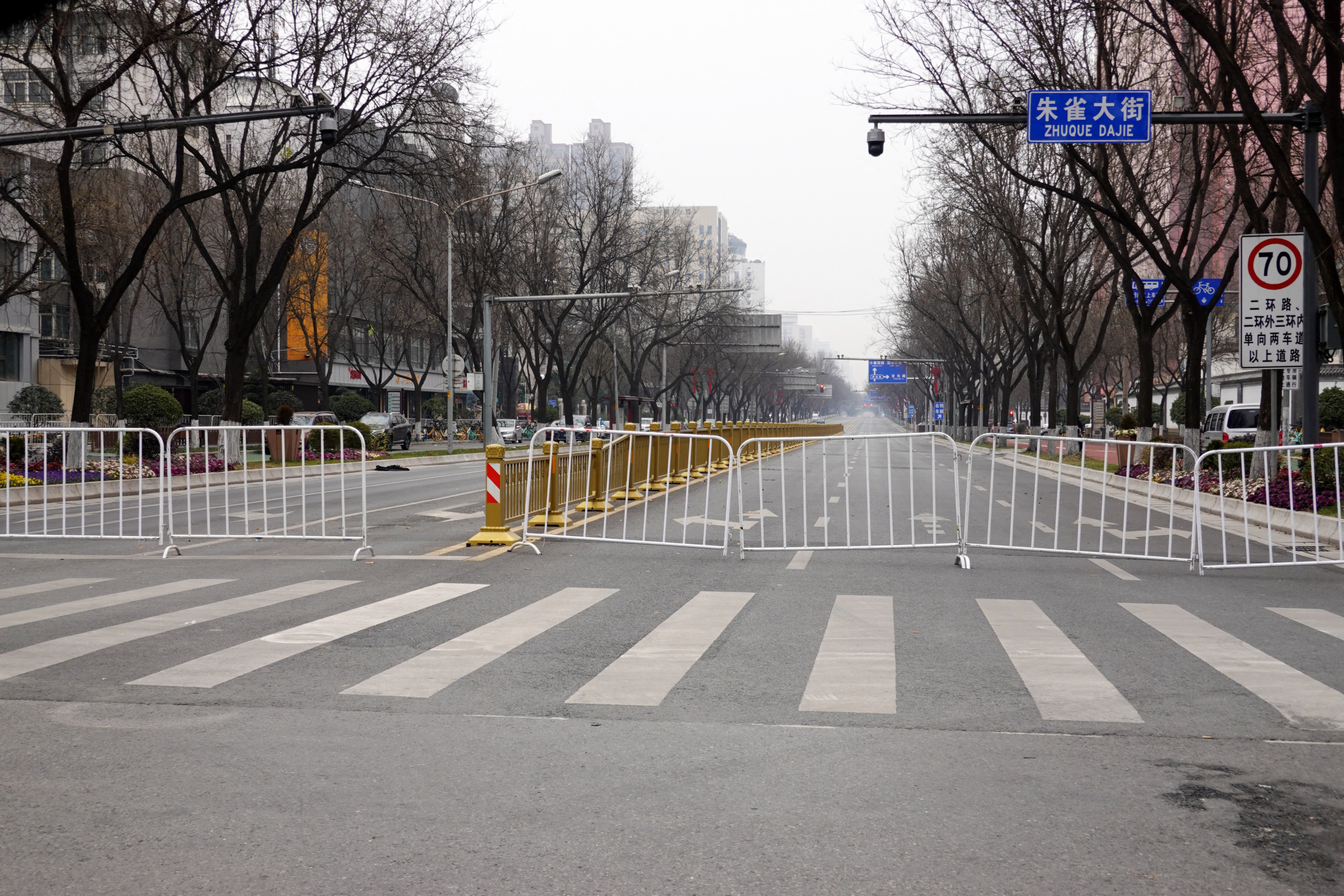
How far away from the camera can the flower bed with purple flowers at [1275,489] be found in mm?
16484

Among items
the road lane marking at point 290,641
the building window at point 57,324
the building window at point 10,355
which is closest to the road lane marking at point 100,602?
the road lane marking at point 290,641

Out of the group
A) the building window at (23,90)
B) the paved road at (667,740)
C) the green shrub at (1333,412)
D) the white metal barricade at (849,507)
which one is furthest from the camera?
the green shrub at (1333,412)

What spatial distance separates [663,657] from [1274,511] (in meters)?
12.4

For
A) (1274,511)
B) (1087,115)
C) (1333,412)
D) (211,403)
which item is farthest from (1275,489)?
(211,403)

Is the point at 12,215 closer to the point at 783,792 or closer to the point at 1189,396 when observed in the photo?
the point at 1189,396

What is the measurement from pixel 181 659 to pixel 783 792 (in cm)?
402

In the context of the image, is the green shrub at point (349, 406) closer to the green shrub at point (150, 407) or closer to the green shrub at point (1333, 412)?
the green shrub at point (150, 407)

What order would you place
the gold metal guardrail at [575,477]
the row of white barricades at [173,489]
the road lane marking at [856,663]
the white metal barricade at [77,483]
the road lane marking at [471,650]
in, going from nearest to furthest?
the road lane marking at [856,663] → the road lane marking at [471,650] → the gold metal guardrail at [575,477] → the row of white barricades at [173,489] → the white metal barricade at [77,483]

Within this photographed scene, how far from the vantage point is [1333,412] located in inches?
1640

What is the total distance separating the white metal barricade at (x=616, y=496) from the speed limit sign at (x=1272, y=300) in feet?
26.6

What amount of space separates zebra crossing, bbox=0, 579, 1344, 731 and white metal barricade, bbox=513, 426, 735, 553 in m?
2.62

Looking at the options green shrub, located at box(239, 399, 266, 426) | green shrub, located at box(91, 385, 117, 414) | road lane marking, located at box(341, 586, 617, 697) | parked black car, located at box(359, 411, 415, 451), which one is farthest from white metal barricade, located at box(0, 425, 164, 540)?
green shrub, located at box(239, 399, 266, 426)

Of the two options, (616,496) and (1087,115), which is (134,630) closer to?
(616,496)

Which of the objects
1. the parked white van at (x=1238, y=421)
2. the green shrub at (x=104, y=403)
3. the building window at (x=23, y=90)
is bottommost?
the parked white van at (x=1238, y=421)
